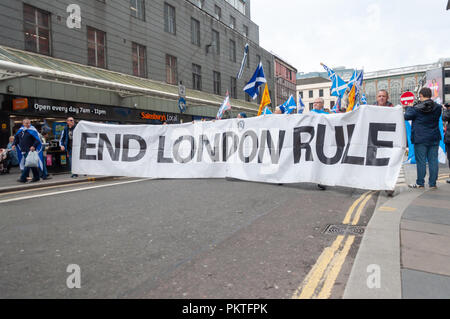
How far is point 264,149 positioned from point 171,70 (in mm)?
18205

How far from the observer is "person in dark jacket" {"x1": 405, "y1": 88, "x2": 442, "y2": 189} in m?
6.61

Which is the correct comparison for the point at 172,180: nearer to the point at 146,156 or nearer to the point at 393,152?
the point at 146,156

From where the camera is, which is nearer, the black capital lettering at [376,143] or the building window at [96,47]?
the black capital lettering at [376,143]

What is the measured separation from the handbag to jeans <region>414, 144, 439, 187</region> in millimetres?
9610

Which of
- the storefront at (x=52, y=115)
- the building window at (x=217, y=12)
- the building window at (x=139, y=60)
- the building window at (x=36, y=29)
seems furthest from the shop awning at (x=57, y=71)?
the building window at (x=217, y=12)

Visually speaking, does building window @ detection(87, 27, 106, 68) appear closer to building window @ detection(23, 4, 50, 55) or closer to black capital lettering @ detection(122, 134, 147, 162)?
building window @ detection(23, 4, 50, 55)

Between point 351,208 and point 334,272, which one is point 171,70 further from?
point 334,272

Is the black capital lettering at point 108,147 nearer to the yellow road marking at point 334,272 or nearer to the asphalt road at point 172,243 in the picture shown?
the asphalt road at point 172,243

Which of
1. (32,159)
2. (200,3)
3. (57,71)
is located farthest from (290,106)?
(200,3)

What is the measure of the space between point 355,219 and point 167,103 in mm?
→ 20524

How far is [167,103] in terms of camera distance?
23766 millimetres

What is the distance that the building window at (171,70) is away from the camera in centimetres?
2383

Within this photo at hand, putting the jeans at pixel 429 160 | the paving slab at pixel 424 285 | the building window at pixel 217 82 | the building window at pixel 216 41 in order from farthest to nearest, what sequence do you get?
the building window at pixel 217 82, the building window at pixel 216 41, the jeans at pixel 429 160, the paving slab at pixel 424 285

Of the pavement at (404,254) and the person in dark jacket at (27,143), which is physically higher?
the person in dark jacket at (27,143)
